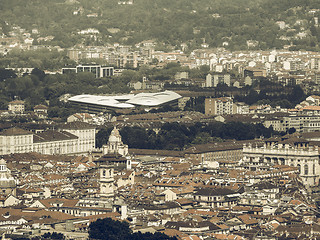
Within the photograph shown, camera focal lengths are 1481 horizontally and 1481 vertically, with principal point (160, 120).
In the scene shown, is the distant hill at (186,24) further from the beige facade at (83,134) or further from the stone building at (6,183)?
the stone building at (6,183)

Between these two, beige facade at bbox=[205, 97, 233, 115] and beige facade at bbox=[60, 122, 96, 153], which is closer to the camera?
beige facade at bbox=[60, 122, 96, 153]

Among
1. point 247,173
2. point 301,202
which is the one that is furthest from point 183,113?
point 301,202

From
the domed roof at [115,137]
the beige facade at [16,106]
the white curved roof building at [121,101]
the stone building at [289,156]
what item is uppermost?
the domed roof at [115,137]

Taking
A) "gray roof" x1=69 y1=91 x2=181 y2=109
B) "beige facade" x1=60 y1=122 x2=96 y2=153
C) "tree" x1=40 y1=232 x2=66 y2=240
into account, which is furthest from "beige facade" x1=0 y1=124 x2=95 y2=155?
"tree" x1=40 y1=232 x2=66 y2=240

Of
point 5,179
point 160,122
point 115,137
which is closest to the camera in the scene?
point 5,179

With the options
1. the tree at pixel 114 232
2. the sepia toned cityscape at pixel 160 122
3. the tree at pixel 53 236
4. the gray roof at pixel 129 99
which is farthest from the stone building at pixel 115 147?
the gray roof at pixel 129 99

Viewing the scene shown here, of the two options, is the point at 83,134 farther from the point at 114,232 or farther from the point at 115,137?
the point at 114,232

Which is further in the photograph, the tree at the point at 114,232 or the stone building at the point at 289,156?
the stone building at the point at 289,156

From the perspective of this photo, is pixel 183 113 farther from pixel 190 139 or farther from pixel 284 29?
pixel 284 29

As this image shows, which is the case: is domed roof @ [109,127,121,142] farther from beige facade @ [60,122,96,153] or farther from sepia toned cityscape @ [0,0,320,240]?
beige facade @ [60,122,96,153]

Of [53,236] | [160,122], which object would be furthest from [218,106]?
[53,236]
